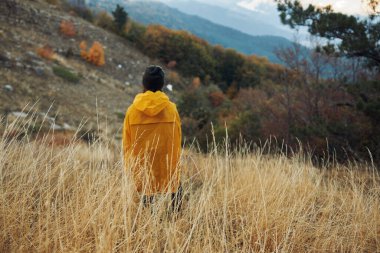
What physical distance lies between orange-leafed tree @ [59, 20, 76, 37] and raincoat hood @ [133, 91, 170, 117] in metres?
30.9

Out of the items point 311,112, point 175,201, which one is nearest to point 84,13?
point 311,112

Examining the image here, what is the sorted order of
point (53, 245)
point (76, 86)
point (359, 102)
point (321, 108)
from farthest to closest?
point (76, 86), point (321, 108), point (359, 102), point (53, 245)

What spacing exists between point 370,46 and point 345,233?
23.8 feet

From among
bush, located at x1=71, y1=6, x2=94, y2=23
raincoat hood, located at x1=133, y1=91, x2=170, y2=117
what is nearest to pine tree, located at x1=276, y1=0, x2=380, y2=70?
raincoat hood, located at x1=133, y1=91, x2=170, y2=117

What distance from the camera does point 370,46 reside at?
326 inches

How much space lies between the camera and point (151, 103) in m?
2.81

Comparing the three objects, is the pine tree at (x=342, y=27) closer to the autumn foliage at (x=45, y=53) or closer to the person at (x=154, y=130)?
the person at (x=154, y=130)

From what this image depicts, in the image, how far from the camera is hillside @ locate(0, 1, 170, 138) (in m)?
15.7

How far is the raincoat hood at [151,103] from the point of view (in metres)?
2.79

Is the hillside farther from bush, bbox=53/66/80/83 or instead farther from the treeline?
the treeline

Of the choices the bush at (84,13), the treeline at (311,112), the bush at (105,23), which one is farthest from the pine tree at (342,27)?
the bush at (84,13)

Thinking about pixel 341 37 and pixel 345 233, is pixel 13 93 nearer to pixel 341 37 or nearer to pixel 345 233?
pixel 341 37

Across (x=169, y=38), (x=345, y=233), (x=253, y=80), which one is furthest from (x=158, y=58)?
(x=345, y=233)

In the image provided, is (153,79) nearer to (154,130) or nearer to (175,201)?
(154,130)
